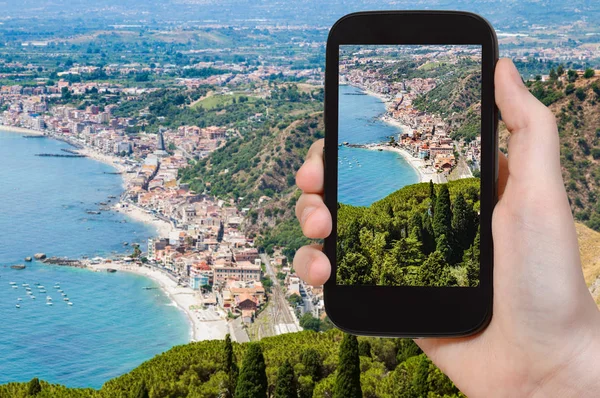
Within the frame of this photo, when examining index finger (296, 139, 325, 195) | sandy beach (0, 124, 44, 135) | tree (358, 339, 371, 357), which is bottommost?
sandy beach (0, 124, 44, 135)

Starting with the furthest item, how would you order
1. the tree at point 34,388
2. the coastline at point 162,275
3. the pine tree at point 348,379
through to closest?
the coastline at point 162,275
the tree at point 34,388
the pine tree at point 348,379

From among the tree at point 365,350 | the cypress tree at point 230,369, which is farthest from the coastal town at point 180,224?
the cypress tree at point 230,369

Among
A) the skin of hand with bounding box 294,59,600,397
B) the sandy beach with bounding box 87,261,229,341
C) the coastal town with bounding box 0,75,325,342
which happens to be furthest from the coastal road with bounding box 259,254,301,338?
the skin of hand with bounding box 294,59,600,397

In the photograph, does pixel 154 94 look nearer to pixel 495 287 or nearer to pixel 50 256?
pixel 50 256

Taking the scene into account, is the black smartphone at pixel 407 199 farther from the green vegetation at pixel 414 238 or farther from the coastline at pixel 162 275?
the coastline at pixel 162 275

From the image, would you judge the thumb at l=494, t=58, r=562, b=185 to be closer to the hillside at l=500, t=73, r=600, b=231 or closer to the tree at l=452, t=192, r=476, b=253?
the tree at l=452, t=192, r=476, b=253

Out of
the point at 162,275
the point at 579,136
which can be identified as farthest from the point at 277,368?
the point at 162,275

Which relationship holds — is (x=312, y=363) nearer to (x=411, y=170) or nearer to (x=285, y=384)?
(x=285, y=384)
